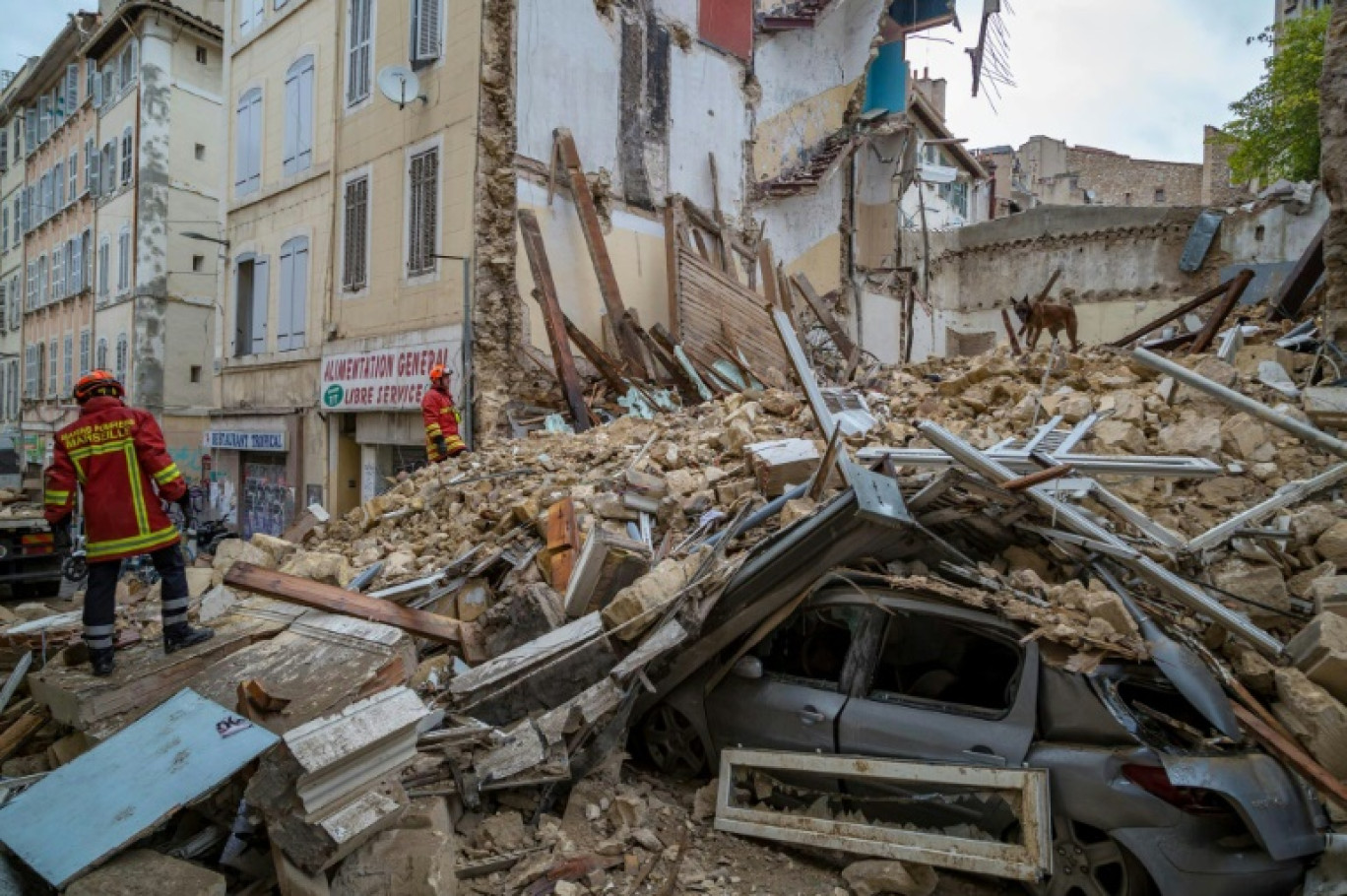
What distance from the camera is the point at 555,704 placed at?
13.8 feet

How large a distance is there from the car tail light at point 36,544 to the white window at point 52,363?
20.4m

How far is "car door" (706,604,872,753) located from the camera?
12.9ft

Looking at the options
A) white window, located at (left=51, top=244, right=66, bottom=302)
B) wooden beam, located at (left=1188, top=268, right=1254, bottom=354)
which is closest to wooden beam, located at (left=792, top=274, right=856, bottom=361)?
wooden beam, located at (left=1188, top=268, right=1254, bottom=354)

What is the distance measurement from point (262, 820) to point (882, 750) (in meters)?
2.55

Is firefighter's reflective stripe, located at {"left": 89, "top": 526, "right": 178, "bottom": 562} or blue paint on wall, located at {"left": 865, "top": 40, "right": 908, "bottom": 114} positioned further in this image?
blue paint on wall, located at {"left": 865, "top": 40, "right": 908, "bottom": 114}

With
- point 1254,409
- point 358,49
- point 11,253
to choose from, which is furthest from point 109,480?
point 11,253

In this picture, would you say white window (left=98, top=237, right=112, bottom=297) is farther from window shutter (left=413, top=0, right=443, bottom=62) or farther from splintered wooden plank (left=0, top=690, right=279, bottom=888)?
splintered wooden plank (left=0, top=690, right=279, bottom=888)

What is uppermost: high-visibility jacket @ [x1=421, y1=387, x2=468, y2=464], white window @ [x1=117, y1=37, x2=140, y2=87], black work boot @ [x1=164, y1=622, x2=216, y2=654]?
white window @ [x1=117, y1=37, x2=140, y2=87]

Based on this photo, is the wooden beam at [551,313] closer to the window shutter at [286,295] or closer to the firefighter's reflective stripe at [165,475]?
the window shutter at [286,295]

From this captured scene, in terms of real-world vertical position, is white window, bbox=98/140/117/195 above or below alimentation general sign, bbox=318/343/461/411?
above

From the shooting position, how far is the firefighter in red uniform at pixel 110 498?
4488mm

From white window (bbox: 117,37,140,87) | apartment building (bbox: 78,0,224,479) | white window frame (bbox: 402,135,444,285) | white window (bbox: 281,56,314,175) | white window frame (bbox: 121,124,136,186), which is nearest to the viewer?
white window frame (bbox: 402,135,444,285)

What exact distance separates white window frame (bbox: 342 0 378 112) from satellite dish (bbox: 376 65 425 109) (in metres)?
1.39

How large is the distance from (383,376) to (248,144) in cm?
730
